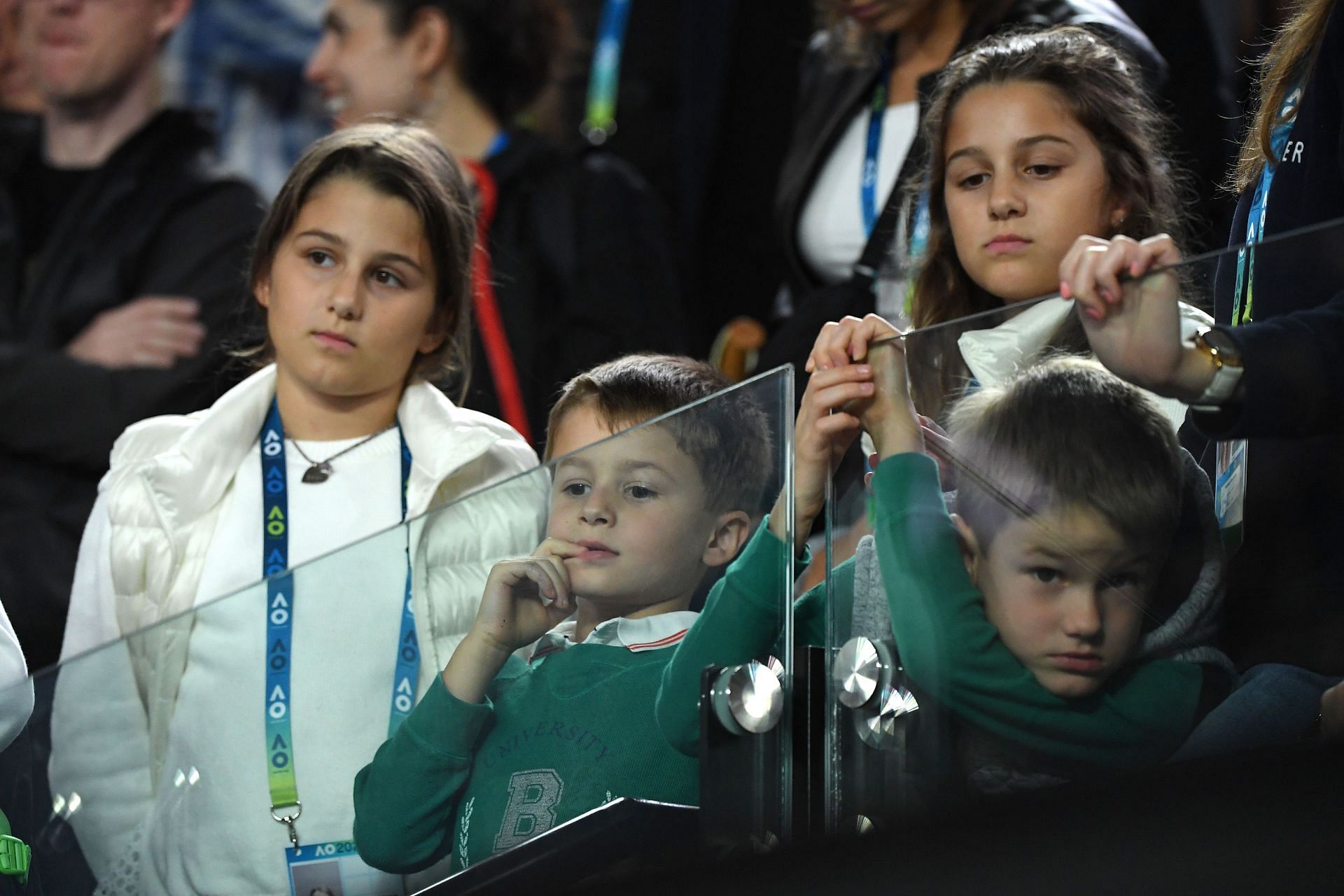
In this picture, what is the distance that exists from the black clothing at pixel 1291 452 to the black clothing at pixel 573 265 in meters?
1.97

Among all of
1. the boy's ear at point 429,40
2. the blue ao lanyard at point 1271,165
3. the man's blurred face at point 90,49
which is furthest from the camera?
the man's blurred face at point 90,49

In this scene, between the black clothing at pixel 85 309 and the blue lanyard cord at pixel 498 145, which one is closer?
the black clothing at pixel 85 309

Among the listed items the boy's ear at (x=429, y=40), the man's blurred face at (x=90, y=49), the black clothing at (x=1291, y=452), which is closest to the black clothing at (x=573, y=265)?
the boy's ear at (x=429, y=40)

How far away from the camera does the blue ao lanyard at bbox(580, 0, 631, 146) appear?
14.7 ft

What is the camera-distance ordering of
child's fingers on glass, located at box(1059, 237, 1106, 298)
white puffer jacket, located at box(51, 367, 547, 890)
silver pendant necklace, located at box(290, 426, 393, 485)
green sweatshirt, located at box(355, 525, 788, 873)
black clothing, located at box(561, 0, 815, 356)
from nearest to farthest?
1. child's fingers on glass, located at box(1059, 237, 1106, 298)
2. green sweatshirt, located at box(355, 525, 788, 873)
3. white puffer jacket, located at box(51, 367, 547, 890)
4. silver pendant necklace, located at box(290, 426, 393, 485)
5. black clothing, located at box(561, 0, 815, 356)

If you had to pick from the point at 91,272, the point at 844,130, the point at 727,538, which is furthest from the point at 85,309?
the point at 727,538

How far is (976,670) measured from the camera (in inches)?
62.3

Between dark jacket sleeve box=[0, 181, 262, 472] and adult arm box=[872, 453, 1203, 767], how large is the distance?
198 cm

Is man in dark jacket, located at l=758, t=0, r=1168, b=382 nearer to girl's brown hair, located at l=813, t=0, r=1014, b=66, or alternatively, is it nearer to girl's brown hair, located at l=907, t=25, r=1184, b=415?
girl's brown hair, located at l=813, t=0, r=1014, b=66

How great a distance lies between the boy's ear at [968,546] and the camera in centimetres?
159

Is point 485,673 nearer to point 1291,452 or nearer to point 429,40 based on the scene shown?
point 1291,452

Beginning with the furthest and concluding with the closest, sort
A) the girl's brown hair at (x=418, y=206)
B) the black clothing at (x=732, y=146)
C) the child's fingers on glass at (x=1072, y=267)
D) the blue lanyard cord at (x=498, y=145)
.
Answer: the black clothing at (x=732, y=146)
the blue lanyard cord at (x=498, y=145)
the girl's brown hair at (x=418, y=206)
the child's fingers on glass at (x=1072, y=267)

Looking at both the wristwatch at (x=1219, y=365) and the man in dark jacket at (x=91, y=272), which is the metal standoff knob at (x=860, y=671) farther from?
the man in dark jacket at (x=91, y=272)

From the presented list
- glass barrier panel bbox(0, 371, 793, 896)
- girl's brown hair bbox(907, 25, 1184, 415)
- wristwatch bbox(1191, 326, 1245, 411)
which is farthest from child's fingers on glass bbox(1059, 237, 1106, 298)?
girl's brown hair bbox(907, 25, 1184, 415)
